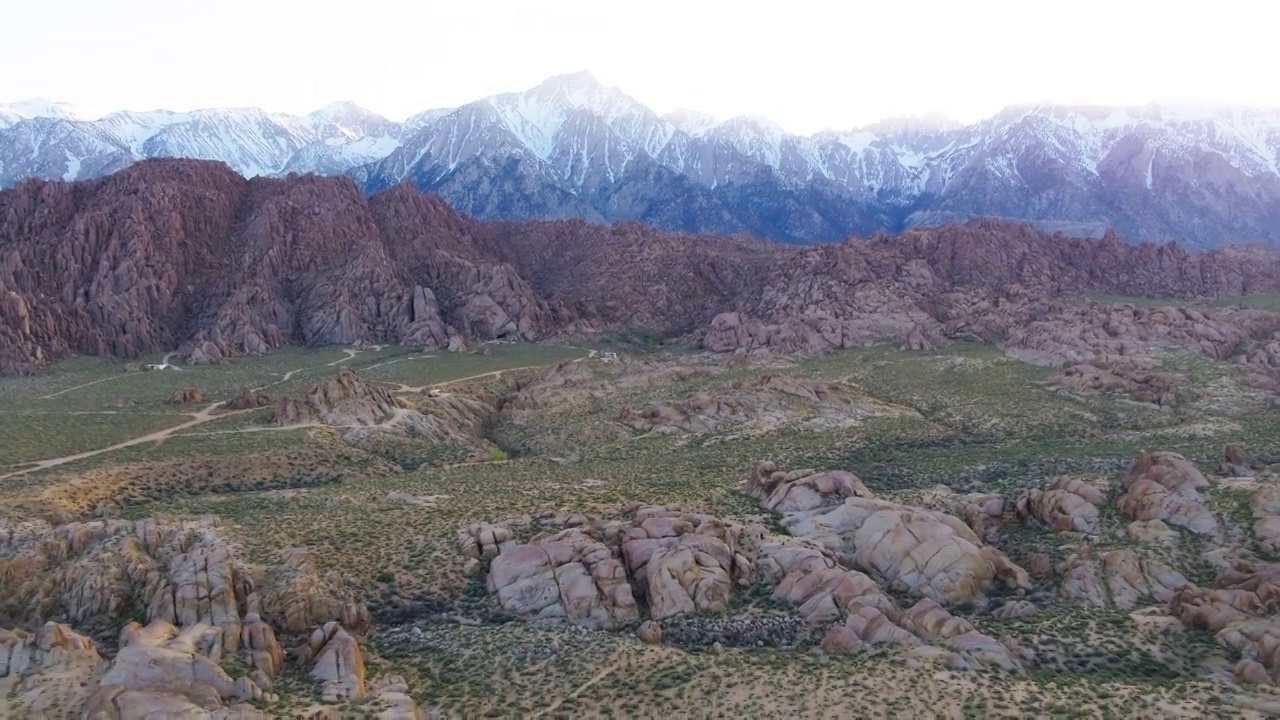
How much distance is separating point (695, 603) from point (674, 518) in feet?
18.3

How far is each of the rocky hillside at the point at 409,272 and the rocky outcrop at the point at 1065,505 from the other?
66.5 metres

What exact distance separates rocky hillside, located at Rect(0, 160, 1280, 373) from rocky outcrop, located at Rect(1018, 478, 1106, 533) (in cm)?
6648

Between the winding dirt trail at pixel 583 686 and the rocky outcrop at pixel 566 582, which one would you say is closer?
the winding dirt trail at pixel 583 686

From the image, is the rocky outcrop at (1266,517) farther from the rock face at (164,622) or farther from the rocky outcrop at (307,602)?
the rocky outcrop at (307,602)

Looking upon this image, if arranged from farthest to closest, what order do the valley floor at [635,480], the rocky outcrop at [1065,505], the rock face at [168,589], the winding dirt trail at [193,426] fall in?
the winding dirt trail at [193,426]
the rocky outcrop at [1065,505]
the rock face at [168,589]
the valley floor at [635,480]

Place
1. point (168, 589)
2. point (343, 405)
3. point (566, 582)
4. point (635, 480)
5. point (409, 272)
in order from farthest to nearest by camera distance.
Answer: point (409, 272) < point (343, 405) < point (635, 480) < point (566, 582) < point (168, 589)

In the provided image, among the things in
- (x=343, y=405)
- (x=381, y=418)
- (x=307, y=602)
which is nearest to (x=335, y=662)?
(x=307, y=602)

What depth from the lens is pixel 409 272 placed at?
414 feet

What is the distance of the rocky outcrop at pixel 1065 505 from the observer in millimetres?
37625

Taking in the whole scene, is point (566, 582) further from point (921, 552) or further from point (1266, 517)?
point (1266, 517)

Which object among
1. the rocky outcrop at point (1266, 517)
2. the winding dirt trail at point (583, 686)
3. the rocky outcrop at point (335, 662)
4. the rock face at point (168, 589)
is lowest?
the rocky outcrop at point (1266, 517)

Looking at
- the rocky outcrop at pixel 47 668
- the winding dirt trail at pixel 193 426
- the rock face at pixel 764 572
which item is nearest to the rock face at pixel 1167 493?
the rock face at pixel 764 572

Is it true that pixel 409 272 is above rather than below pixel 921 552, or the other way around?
above

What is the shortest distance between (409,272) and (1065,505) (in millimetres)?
106303
